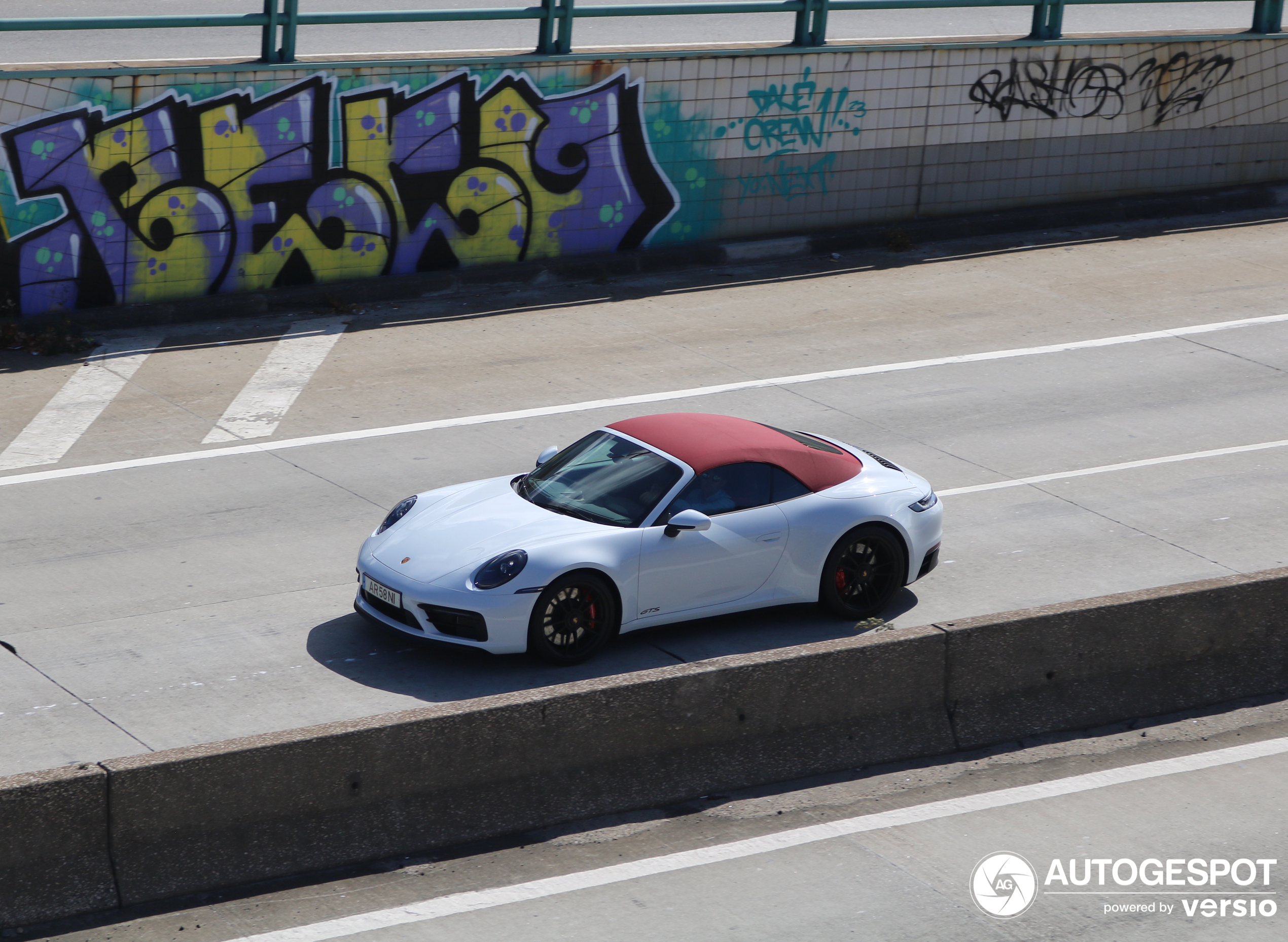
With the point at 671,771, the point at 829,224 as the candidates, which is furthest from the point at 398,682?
the point at 829,224

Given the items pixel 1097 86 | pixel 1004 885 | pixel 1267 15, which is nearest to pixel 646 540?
pixel 1004 885

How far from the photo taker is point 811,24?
19500mm

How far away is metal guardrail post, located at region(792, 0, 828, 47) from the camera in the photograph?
19359 millimetres

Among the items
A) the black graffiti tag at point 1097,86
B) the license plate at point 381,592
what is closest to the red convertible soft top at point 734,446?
the license plate at point 381,592

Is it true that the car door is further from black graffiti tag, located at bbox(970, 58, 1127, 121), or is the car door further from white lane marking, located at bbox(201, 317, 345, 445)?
black graffiti tag, located at bbox(970, 58, 1127, 121)

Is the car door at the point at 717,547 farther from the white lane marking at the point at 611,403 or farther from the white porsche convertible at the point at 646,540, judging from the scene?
the white lane marking at the point at 611,403

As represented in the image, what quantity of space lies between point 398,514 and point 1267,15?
17509 mm

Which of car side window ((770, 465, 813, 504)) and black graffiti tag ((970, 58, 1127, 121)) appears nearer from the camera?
car side window ((770, 465, 813, 504))

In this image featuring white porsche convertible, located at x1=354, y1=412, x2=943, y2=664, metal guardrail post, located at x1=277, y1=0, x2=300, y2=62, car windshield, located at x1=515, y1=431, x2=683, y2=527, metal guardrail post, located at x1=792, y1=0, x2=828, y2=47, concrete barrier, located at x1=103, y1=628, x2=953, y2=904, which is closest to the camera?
concrete barrier, located at x1=103, y1=628, x2=953, y2=904

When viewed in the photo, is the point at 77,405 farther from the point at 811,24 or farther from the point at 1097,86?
the point at 1097,86

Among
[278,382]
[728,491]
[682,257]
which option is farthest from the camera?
[682,257]

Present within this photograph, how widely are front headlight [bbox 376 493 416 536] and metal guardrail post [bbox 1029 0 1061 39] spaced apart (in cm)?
1397

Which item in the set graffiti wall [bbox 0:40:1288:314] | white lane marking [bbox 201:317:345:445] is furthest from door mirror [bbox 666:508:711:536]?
graffiti wall [bbox 0:40:1288:314]

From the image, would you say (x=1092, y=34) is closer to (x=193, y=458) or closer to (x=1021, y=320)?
(x=1021, y=320)
